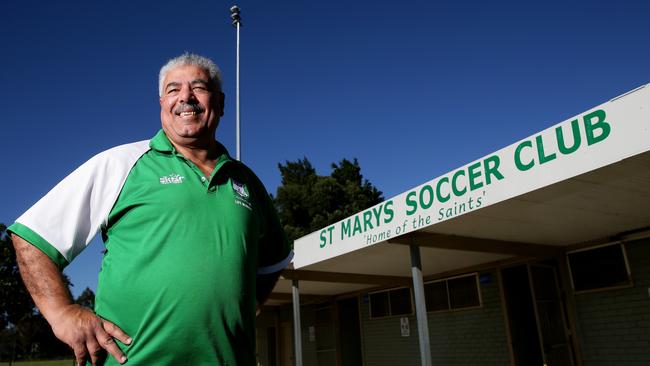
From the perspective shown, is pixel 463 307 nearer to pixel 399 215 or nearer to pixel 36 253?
pixel 399 215

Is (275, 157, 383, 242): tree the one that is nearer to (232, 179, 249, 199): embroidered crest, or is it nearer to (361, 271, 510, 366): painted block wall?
(361, 271, 510, 366): painted block wall

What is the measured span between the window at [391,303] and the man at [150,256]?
40.5ft

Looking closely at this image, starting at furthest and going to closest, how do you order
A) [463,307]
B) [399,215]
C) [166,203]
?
[463,307], [399,215], [166,203]

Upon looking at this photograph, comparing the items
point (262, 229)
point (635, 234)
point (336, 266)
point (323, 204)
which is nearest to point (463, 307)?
point (336, 266)

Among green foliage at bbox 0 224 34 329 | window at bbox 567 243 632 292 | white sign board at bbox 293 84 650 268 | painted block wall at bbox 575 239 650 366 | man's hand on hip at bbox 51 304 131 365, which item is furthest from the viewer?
green foliage at bbox 0 224 34 329

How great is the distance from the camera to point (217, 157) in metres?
1.70

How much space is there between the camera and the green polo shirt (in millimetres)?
1286

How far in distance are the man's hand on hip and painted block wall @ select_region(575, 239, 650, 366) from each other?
9.27m

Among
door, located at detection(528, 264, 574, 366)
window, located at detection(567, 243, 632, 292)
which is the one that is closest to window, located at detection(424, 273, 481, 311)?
door, located at detection(528, 264, 574, 366)

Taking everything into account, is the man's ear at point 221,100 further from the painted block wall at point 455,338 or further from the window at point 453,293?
the window at point 453,293

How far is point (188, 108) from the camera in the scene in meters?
1.65

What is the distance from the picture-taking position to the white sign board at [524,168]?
15.5ft

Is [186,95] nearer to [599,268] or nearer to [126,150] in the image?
[126,150]

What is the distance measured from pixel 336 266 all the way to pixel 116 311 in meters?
9.47
